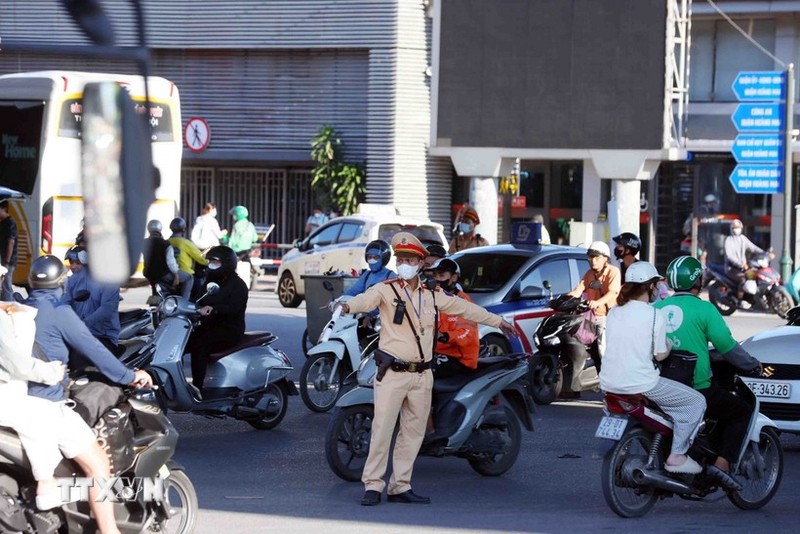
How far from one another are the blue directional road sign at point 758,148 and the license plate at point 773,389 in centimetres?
1678

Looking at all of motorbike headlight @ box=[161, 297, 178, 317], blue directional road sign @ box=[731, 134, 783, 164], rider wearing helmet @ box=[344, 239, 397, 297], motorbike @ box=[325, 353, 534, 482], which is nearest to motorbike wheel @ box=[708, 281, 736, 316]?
blue directional road sign @ box=[731, 134, 783, 164]

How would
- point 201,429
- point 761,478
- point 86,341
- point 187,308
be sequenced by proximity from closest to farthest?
point 86,341 → point 761,478 → point 187,308 → point 201,429

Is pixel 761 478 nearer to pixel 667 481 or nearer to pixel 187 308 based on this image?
pixel 667 481

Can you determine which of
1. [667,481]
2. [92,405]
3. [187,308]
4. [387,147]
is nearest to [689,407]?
[667,481]

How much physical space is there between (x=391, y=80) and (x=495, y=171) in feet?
17.3

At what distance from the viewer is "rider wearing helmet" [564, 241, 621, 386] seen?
13453 mm

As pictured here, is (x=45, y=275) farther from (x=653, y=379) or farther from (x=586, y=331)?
(x=586, y=331)

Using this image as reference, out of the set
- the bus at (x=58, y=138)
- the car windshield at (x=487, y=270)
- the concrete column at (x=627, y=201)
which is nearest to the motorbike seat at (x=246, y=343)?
the car windshield at (x=487, y=270)

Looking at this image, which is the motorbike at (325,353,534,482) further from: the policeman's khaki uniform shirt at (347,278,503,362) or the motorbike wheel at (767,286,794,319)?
the motorbike wheel at (767,286,794,319)

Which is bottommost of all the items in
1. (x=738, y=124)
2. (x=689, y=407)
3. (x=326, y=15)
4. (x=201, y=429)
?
(x=201, y=429)

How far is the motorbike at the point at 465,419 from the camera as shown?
9086 mm

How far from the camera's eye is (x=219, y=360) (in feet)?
36.3

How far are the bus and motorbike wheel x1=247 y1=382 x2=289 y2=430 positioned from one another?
23.5 feet

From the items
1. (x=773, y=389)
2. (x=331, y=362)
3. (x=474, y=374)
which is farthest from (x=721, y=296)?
(x=474, y=374)
